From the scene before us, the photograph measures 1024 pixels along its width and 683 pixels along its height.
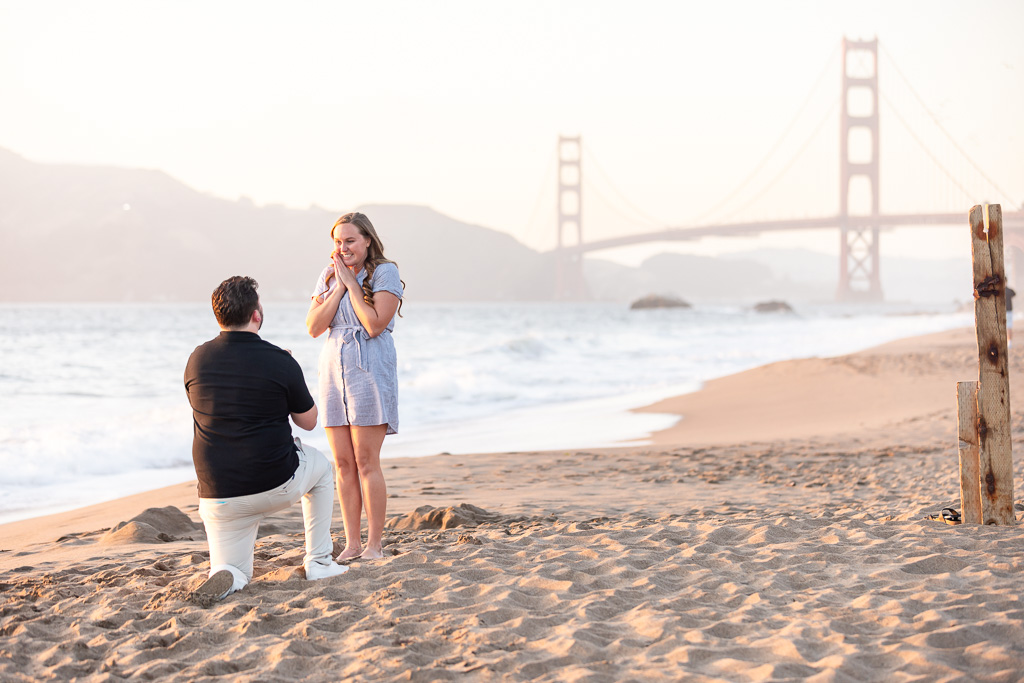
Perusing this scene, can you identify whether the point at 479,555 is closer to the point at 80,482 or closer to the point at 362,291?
the point at 362,291

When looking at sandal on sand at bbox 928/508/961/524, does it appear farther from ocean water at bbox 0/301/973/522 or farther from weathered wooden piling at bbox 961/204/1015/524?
ocean water at bbox 0/301/973/522

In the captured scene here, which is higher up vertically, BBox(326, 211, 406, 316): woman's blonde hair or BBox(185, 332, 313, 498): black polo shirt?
BBox(326, 211, 406, 316): woman's blonde hair

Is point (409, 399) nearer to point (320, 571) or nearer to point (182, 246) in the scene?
point (320, 571)

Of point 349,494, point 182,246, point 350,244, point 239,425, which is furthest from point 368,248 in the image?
point 182,246

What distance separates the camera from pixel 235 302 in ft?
7.99

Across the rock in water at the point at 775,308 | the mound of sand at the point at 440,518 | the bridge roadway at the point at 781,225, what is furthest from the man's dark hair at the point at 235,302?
the rock in water at the point at 775,308

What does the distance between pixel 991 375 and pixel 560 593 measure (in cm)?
186

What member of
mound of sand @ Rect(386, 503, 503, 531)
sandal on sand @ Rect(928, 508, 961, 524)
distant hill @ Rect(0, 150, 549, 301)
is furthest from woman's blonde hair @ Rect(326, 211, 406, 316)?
distant hill @ Rect(0, 150, 549, 301)

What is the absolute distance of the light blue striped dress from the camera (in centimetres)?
269

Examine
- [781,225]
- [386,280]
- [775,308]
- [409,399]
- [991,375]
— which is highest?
[781,225]

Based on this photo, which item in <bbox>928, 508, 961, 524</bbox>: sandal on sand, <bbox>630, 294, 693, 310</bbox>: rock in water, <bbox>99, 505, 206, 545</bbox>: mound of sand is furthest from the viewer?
<bbox>630, 294, 693, 310</bbox>: rock in water

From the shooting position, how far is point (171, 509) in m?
3.76

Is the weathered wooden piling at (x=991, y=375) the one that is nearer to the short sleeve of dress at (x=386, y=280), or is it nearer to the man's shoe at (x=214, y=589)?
the short sleeve of dress at (x=386, y=280)

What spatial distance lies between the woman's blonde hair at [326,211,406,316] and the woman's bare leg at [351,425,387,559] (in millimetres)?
419
